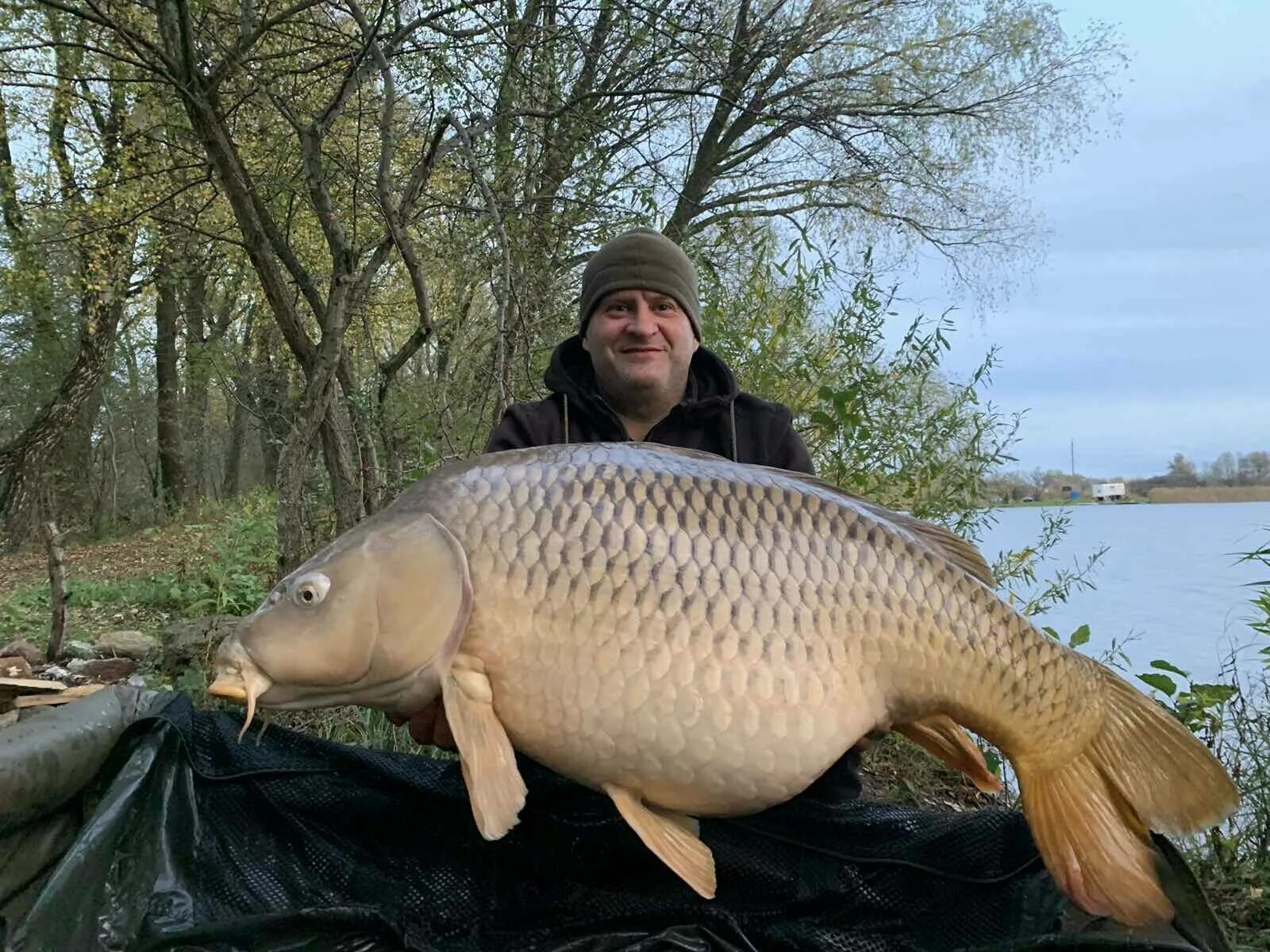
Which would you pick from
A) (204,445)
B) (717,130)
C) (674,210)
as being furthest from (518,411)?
(204,445)

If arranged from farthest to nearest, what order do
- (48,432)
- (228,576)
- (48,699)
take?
(48,432), (228,576), (48,699)

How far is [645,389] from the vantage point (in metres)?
1.56

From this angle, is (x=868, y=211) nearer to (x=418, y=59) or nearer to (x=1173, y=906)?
(x=418, y=59)

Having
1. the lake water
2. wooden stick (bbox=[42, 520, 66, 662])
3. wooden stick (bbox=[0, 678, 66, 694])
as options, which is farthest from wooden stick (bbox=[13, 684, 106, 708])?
the lake water

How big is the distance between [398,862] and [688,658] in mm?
557

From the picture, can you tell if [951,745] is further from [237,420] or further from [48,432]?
[237,420]

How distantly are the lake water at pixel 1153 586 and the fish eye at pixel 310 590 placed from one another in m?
1.79

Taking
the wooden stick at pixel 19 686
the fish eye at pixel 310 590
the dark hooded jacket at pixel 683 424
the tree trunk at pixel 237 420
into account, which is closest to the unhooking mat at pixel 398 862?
the fish eye at pixel 310 590

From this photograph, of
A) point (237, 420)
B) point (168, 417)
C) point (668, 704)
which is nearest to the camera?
point (668, 704)

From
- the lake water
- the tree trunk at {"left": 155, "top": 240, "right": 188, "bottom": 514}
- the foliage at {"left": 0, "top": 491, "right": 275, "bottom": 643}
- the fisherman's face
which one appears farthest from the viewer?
the tree trunk at {"left": 155, "top": 240, "right": 188, "bottom": 514}

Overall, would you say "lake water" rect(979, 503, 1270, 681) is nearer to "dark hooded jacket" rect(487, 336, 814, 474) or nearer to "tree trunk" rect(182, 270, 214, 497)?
"dark hooded jacket" rect(487, 336, 814, 474)

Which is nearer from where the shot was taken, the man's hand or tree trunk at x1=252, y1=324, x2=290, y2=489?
the man's hand

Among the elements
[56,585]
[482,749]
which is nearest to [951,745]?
[482,749]

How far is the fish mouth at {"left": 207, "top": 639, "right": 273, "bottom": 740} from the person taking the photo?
0.92 meters
